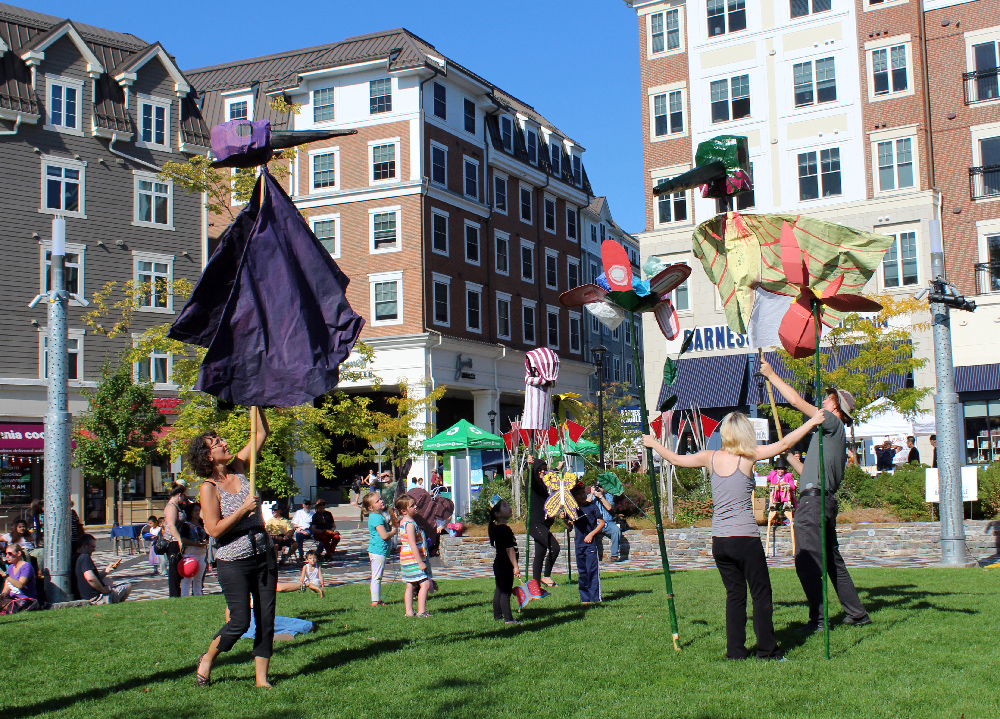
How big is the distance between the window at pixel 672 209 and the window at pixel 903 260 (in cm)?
769

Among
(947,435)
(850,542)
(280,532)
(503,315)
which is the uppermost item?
(503,315)

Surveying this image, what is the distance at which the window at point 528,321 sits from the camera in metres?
48.5

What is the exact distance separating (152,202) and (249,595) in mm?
34077

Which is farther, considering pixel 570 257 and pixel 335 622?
pixel 570 257

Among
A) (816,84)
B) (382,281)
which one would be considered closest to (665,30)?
(816,84)

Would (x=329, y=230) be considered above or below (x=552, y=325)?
above

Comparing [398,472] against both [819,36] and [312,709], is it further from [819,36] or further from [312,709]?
[312,709]

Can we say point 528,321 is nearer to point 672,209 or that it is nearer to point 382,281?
point 382,281

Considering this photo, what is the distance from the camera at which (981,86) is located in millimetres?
32844

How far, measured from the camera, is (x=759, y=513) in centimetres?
2119

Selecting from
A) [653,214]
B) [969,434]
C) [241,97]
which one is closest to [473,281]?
[653,214]

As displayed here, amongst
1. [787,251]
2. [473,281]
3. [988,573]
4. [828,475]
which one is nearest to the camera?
[787,251]

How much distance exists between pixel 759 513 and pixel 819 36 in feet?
69.5

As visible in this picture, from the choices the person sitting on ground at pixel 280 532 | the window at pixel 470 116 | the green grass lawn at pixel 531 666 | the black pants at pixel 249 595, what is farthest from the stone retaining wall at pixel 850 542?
the window at pixel 470 116
